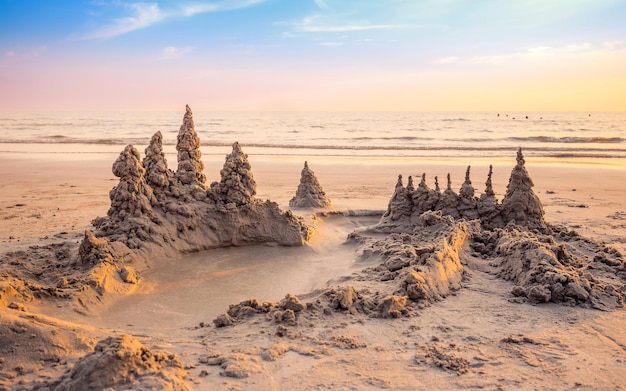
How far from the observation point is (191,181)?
699cm

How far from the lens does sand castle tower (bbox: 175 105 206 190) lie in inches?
274

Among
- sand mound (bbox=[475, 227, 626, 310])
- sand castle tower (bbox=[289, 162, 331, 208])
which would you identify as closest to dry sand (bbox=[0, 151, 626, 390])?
sand mound (bbox=[475, 227, 626, 310])

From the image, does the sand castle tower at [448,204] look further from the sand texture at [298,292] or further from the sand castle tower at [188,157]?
the sand castle tower at [188,157]

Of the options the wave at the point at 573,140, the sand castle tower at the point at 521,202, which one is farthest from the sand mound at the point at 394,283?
the wave at the point at 573,140

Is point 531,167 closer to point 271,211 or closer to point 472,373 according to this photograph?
point 271,211

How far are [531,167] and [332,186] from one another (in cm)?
897

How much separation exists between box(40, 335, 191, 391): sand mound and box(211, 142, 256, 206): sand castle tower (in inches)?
149

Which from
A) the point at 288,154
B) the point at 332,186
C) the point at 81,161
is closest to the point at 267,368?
the point at 332,186

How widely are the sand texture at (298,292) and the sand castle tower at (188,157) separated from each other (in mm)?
25

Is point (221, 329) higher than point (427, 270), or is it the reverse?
point (427, 270)

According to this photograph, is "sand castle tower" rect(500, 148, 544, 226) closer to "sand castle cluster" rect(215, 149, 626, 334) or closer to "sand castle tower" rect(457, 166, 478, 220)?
"sand castle cluster" rect(215, 149, 626, 334)

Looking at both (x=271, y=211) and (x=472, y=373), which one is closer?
(x=472, y=373)

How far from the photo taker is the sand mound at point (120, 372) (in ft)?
9.43

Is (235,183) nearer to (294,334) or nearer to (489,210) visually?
(294,334)
